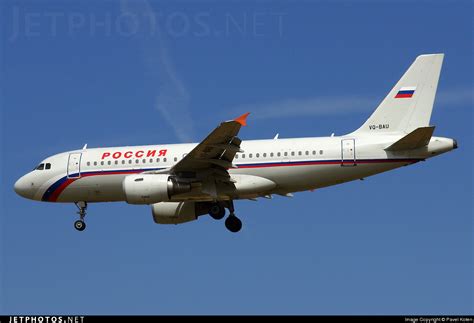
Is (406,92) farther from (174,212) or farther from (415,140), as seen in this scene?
(174,212)

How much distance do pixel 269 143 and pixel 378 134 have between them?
4.87 m

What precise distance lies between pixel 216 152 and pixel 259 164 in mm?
2404

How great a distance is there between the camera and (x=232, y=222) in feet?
166

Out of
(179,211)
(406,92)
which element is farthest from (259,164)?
(406,92)

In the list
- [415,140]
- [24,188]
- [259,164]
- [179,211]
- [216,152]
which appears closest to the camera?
[415,140]

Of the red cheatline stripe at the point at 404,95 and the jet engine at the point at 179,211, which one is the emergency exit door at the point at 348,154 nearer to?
the red cheatline stripe at the point at 404,95

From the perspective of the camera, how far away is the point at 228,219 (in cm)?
5069

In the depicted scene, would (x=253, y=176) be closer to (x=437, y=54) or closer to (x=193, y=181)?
(x=193, y=181)

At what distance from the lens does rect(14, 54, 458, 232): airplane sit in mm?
46938

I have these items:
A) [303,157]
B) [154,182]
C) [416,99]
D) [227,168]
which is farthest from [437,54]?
[154,182]

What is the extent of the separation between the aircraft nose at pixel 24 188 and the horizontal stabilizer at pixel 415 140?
1732cm

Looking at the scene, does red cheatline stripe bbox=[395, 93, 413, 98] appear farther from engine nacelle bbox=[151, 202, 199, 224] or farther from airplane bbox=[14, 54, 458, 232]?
engine nacelle bbox=[151, 202, 199, 224]

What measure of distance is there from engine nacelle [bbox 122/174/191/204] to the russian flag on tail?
34.4 feet

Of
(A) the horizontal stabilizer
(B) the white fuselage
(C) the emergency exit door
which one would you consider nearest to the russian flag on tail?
(B) the white fuselage
